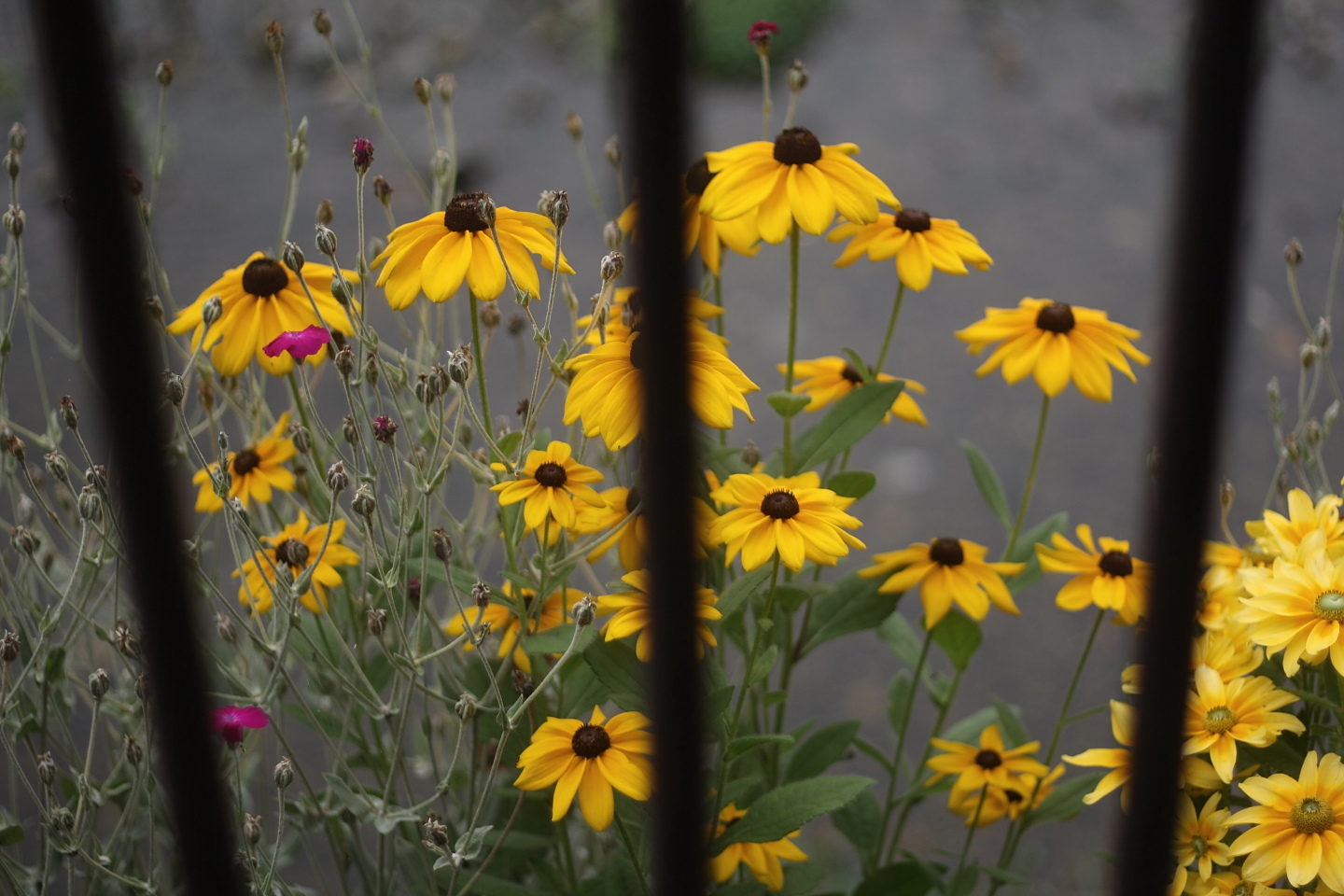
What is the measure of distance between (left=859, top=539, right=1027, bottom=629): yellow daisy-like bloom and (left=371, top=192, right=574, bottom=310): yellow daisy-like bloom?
1.57ft

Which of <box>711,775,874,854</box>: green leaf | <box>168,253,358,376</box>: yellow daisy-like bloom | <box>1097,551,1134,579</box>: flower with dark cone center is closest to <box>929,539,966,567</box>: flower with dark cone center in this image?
<box>1097,551,1134,579</box>: flower with dark cone center

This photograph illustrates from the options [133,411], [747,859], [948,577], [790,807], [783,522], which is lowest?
[747,859]

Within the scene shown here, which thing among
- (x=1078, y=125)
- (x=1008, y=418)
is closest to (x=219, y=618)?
(x=1008, y=418)

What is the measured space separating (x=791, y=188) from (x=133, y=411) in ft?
2.26

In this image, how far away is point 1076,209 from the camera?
4012 millimetres

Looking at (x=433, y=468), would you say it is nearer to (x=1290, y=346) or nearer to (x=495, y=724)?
(x=495, y=724)

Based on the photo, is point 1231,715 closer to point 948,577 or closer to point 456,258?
point 948,577

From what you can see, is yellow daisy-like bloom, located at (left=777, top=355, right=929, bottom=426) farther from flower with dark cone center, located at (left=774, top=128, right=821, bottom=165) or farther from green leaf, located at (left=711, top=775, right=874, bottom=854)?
green leaf, located at (left=711, top=775, right=874, bottom=854)

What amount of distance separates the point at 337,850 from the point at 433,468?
0.56m

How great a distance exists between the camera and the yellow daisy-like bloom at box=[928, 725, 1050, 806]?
1.27 metres

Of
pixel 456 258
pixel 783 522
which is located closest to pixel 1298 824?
pixel 783 522

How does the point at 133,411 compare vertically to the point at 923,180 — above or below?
above

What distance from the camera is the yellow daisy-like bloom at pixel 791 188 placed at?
41.3 inches

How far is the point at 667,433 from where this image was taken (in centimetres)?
51
